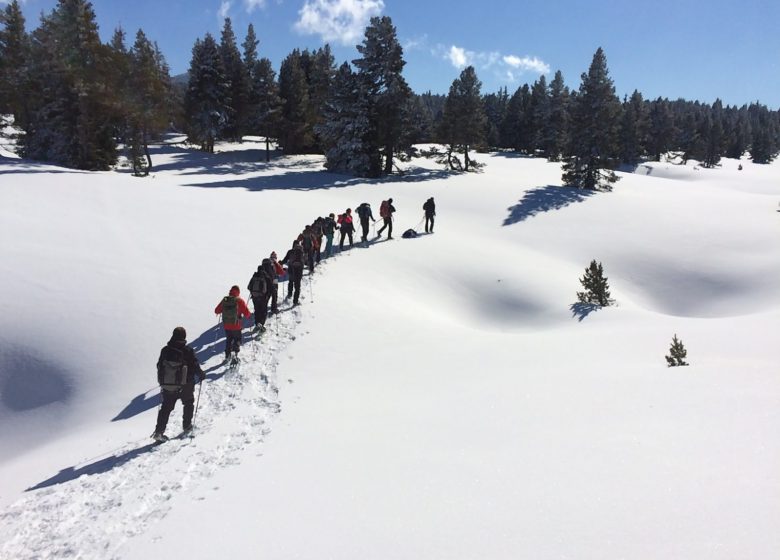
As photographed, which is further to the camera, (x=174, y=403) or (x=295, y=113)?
(x=295, y=113)

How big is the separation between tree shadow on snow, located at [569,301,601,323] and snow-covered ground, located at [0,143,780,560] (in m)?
0.25

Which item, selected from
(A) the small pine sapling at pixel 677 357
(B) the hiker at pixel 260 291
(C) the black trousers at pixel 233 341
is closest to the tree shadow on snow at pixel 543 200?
(A) the small pine sapling at pixel 677 357

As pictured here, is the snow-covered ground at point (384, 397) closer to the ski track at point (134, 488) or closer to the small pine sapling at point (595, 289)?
the ski track at point (134, 488)

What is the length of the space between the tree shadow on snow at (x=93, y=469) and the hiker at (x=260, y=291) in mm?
4906

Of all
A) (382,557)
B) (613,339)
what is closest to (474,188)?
(613,339)

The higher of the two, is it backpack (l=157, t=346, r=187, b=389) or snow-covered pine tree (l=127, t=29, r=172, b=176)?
snow-covered pine tree (l=127, t=29, r=172, b=176)

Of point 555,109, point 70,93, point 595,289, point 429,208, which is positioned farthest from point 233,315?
point 555,109

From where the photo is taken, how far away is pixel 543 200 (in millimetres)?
29938

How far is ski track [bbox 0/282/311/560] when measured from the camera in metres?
5.36

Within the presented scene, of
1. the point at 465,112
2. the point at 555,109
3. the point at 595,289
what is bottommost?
the point at 595,289

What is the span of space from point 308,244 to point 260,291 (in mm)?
4250

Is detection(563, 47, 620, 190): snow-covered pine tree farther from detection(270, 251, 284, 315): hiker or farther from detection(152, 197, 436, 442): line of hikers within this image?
detection(270, 251, 284, 315): hiker

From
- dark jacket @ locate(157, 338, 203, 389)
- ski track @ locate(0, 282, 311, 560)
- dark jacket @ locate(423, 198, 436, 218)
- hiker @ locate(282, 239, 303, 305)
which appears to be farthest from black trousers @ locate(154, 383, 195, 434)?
dark jacket @ locate(423, 198, 436, 218)

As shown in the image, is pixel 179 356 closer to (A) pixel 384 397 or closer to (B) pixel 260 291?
(A) pixel 384 397
